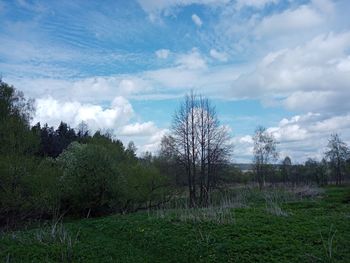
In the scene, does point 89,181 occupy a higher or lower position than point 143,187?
higher

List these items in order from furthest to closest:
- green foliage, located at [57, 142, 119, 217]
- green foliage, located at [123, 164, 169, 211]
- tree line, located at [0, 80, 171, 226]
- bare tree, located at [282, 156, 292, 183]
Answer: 1. bare tree, located at [282, 156, 292, 183]
2. green foliage, located at [123, 164, 169, 211]
3. green foliage, located at [57, 142, 119, 217]
4. tree line, located at [0, 80, 171, 226]

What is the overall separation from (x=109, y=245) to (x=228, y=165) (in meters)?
27.2

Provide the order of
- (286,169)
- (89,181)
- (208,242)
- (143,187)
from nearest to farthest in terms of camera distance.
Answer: (208,242) → (89,181) → (143,187) → (286,169)

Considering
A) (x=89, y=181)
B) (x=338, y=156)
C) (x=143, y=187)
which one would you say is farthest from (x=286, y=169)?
(x=89, y=181)

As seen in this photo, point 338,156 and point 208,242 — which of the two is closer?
point 208,242

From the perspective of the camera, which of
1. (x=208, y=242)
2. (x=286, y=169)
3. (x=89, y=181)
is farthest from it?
(x=286, y=169)

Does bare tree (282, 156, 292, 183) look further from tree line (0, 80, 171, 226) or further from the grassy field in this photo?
the grassy field

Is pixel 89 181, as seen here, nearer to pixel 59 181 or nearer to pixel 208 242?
pixel 59 181

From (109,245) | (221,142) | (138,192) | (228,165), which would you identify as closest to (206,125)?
(221,142)

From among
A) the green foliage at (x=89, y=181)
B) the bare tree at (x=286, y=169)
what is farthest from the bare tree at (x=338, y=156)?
the green foliage at (x=89, y=181)

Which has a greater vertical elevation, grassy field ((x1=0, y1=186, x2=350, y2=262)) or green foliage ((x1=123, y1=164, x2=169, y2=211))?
green foliage ((x1=123, y1=164, x2=169, y2=211))

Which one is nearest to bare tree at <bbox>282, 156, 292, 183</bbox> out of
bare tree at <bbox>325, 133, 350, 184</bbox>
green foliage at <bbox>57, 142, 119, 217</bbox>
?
bare tree at <bbox>325, 133, 350, 184</bbox>

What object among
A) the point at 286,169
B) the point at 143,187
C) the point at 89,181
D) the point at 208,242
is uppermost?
the point at 286,169

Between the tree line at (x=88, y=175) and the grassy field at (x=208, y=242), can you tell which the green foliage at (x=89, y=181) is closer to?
the tree line at (x=88, y=175)
